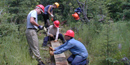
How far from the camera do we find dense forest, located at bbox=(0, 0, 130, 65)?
4648 millimetres

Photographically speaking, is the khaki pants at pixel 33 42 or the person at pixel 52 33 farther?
the person at pixel 52 33

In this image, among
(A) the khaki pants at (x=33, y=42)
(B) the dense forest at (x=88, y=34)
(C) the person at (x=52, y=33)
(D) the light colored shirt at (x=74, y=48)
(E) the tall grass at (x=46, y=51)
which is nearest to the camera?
(E) the tall grass at (x=46, y=51)

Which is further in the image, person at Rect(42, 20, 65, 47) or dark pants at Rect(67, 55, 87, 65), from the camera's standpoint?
person at Rect(42, 20, 65, 47)

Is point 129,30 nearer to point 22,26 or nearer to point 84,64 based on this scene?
point 84,64

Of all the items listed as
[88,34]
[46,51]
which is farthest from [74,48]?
[88,34]

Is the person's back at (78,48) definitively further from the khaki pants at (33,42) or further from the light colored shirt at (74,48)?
the khaki pants at (33,42)

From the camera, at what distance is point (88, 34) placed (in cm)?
714

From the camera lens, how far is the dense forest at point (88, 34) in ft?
15.3

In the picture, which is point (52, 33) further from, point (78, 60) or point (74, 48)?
point (78, 60)

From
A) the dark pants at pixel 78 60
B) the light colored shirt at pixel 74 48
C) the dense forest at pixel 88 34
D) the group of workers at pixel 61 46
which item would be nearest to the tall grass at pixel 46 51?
the dense forest at pixel 88 34

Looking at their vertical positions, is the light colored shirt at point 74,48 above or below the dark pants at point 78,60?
above

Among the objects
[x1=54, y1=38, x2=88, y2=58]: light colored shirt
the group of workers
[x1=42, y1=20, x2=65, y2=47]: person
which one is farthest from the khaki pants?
[x1=42, y1=20, x2=65, y2=47]: person

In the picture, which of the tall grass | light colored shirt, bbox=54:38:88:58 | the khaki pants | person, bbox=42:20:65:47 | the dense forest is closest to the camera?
the tall grass

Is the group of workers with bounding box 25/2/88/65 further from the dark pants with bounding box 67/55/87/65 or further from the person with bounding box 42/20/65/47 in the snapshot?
the person with bounding box 42/20/65/47
